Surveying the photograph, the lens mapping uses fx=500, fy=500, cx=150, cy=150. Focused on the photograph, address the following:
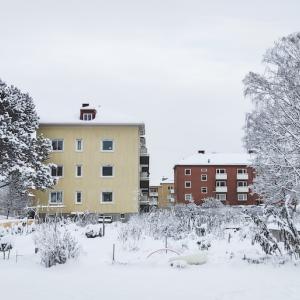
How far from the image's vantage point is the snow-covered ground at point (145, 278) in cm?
931

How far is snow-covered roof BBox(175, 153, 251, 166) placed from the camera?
8469 cm

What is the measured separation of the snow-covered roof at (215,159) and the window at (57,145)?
41152mm

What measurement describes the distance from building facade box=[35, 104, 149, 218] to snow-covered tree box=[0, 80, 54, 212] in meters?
3.04

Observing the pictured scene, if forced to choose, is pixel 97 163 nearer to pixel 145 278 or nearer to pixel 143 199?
pixel 143 199

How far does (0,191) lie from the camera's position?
5434 centimetres

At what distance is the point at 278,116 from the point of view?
29.2 metres

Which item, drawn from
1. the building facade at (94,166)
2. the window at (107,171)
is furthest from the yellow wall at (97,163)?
the window at (107,171)

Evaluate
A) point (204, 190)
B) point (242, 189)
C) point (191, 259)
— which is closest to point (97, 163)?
point (191, 259)

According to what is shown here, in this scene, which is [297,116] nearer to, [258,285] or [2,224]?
[2,224]

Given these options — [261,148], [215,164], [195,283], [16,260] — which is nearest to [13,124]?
[261,148]

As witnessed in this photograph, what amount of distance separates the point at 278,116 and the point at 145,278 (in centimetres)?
2019

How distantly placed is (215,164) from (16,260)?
2848 inches

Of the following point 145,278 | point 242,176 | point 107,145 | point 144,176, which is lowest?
point 145,278

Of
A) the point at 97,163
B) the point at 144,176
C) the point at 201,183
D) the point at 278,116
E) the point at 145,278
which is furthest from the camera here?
the point at 201,183
